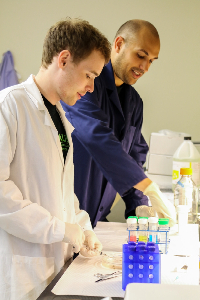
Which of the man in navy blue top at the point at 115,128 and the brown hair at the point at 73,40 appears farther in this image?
the man in navy blue top at the point at 115,128

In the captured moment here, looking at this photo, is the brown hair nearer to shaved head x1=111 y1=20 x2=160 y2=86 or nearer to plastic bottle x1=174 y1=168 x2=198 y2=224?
shaved head x1=111 y1=20 x2=160 y2=86

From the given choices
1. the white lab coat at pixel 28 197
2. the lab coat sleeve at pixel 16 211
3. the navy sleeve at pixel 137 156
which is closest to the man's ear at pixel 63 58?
the white lab coat at pixel 28 197

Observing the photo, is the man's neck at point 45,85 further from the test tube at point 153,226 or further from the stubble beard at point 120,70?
the stubble beard at point 120,70

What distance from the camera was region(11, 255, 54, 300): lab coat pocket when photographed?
3.58ft

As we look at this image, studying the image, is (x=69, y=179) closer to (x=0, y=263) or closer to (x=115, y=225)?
(x=0, y=263)

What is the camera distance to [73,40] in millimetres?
1190

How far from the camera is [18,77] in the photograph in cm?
354

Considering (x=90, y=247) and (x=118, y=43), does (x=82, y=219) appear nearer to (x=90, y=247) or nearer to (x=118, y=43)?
(x=90, y=247)

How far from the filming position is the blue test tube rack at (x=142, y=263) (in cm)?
94

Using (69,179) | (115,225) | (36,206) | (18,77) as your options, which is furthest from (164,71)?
(36,206)

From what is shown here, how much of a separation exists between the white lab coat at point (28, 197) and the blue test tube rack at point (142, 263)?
0.25m

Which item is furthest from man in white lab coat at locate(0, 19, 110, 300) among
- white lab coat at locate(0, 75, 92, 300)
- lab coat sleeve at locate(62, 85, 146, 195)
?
lab coat sleeve at locate(62, 85, 146, 195)

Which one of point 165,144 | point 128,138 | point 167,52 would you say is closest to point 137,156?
point 128,138

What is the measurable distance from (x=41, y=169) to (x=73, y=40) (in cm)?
44
